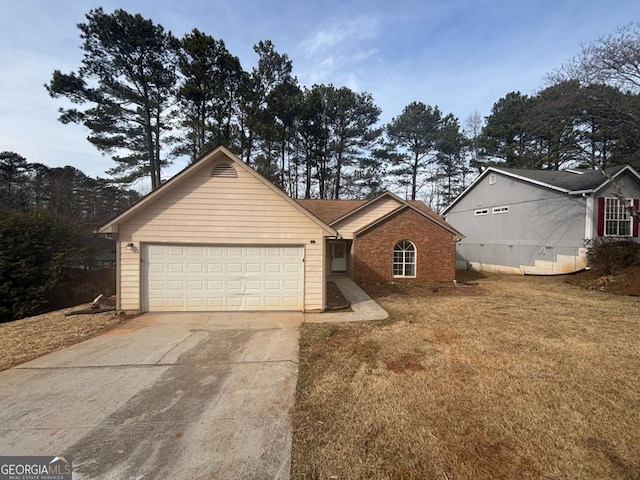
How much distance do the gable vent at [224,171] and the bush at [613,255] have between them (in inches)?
661

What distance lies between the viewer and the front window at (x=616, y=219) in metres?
15.0

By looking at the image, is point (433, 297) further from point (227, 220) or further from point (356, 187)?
point (356, 187)

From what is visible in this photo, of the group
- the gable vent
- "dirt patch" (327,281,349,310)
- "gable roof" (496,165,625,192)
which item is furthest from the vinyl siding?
"gable roof" (496,165,625,192)

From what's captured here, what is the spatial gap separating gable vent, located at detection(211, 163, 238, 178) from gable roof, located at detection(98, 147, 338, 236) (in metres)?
0.16

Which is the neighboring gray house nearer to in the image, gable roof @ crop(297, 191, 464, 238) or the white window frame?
gable roof @ crop(297, 191, 464, 238)

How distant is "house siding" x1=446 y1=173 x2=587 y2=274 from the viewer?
15.6 meters

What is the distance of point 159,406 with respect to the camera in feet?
12.0

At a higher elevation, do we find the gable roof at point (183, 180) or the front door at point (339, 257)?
the gable roof at point (183, 180)

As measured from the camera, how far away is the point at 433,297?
11062 mm

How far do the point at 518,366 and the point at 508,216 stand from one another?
17.7 meters

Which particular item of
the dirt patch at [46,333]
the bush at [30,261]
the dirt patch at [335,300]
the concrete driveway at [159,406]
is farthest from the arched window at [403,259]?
the bush at [30,261]

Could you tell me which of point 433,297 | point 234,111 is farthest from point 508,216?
point 234,111

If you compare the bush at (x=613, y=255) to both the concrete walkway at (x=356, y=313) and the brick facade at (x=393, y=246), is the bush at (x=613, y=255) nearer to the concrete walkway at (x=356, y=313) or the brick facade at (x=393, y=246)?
the brick facade at (x=393, y=246)

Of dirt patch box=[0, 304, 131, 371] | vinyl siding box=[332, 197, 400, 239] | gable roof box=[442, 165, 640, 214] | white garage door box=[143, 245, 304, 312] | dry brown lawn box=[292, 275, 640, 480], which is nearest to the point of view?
dry brown lawn box=[292, 275, 640, 480]
